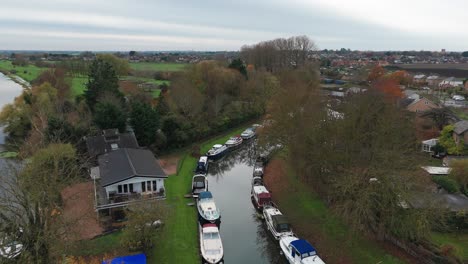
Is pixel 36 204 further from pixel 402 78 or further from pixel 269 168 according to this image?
pixel 402 78

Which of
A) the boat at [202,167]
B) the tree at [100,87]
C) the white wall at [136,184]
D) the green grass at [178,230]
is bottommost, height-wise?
the green grass at [178,230]

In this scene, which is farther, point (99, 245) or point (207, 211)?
point (207, 211)

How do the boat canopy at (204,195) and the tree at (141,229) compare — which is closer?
the tree at (141,229)

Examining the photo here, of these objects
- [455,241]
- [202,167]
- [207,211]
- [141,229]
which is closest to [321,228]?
[455,241]

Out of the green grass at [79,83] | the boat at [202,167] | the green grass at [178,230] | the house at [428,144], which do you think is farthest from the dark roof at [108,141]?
the green grass at [79,83]

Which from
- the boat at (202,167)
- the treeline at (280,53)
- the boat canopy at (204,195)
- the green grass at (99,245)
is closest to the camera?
the green grass at (99,245)

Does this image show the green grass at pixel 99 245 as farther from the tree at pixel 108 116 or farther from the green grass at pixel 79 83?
the green grass at pixel 79 83

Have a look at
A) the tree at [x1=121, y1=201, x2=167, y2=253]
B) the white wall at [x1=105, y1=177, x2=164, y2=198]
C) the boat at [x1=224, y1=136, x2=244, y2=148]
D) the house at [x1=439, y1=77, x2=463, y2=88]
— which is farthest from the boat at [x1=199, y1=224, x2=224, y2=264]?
the house at [x1=439, y1=77, x2=463, y2=88]

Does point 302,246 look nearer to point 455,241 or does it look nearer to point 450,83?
point 455,241
